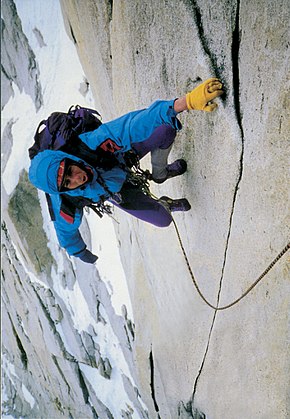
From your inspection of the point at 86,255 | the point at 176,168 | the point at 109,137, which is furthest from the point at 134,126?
the point at 86,255

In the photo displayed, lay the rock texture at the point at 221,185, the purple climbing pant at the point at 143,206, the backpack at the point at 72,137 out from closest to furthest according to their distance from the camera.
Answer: the rock texture at the point at 221,185 < the backpack at the point at 72,137 < the purple climbing pant at the point at 143,206

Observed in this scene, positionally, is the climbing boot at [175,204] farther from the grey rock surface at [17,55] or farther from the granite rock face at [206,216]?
the grey rock surface at [17,55]

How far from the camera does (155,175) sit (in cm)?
296

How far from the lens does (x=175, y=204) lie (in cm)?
307

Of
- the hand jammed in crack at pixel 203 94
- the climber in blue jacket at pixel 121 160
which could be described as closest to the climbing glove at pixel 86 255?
the climber in blue jacket at pixel 121 160

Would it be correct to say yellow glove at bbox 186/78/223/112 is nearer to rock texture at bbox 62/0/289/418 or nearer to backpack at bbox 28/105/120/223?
rock texture at bbox 62/0/289/418

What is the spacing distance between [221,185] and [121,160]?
0.65 m

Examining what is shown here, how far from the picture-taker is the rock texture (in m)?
1.97

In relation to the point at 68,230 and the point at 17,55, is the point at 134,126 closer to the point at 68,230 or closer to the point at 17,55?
the point at 68,230

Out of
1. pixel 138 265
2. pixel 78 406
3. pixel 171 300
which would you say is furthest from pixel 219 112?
pixel 78 406

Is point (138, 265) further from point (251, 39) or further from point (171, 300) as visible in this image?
point (251, 39)

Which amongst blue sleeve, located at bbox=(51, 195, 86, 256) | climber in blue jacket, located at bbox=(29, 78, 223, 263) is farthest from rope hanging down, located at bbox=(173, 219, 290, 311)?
blue sleeve, located at bbox=(51, 195, 86, 256)

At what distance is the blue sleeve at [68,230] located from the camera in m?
2.93

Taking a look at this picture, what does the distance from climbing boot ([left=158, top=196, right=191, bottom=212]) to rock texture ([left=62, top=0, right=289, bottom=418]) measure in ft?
0.18
